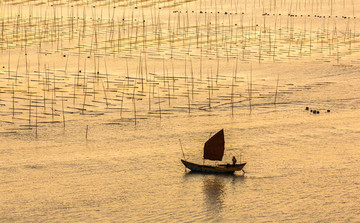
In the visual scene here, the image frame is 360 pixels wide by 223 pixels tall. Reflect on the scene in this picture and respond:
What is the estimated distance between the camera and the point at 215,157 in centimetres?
2539

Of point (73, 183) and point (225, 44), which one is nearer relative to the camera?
point (73, 183)

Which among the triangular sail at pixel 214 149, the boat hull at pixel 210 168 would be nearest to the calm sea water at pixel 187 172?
the boat hull at pixel 210 168

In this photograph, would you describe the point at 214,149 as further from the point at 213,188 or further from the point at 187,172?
the point at 213,188

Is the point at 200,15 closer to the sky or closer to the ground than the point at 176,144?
closer to the sky

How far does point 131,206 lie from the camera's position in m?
22.6

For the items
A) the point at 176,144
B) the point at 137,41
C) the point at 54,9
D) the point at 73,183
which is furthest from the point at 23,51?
the point at 73,183

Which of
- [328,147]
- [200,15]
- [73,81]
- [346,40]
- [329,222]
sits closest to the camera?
[329,222]

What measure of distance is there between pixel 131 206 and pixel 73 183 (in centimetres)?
219

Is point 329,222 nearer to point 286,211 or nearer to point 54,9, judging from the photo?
point 286,211

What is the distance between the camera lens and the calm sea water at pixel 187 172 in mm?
22375

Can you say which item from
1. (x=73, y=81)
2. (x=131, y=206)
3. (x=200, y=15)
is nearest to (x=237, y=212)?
(x=131, y=206)

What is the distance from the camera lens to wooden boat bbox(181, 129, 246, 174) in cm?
2498

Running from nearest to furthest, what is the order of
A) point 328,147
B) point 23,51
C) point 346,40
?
point 328,147 → point 23,51 → point 346,40

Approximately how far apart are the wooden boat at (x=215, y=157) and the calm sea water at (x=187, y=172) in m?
0.25
